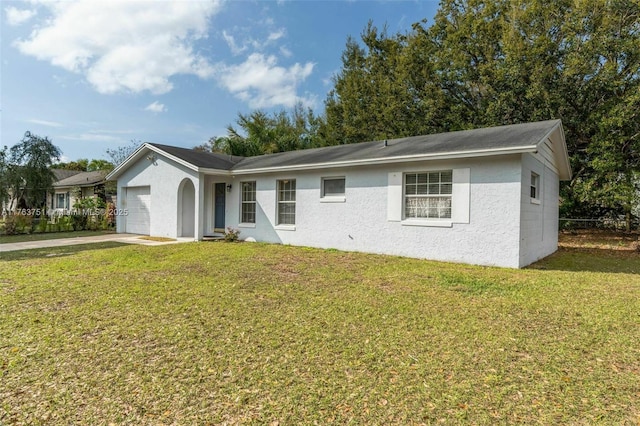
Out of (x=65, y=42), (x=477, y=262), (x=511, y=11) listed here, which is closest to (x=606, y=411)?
(x=477, y=262)

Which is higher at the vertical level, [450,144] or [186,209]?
[450,144]

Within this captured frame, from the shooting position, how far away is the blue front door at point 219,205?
14.2 meters

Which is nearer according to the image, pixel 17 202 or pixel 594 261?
pixel 594 261

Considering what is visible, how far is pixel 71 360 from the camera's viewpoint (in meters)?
3.27

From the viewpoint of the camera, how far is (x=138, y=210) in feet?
52.4

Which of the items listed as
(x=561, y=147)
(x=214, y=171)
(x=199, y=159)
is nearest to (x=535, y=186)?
(x=561, y=147)

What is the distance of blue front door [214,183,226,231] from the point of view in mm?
14166

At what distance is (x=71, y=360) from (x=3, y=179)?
21842 millimetres

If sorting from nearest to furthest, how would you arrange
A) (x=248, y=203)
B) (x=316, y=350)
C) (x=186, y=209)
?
(x=316, y=350) < (x=248, y=203) < (x=186, y=209)

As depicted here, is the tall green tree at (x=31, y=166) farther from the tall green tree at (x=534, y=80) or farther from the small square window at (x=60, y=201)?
the tall green tree at (x=534, y=80)

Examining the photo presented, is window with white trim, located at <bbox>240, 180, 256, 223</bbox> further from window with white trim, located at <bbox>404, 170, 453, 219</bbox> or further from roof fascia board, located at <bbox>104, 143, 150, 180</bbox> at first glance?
window with white trim, located at <bbox>404, 170, 453, 219</bbox>

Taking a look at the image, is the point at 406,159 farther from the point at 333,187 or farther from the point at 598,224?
the point at 598,224

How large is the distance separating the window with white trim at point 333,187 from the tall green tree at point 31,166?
18.6 m

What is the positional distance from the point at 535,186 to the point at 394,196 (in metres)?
4.19
